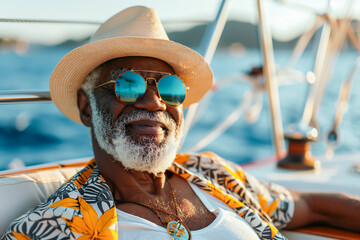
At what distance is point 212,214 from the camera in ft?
5.54

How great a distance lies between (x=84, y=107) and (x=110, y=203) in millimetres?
553

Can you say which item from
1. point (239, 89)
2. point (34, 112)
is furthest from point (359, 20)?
point (239, 89)

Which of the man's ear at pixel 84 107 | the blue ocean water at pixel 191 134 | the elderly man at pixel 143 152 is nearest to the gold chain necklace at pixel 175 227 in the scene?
the elderly man at pixel 143 152

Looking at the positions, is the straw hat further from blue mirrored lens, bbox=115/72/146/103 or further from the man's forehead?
blue mirrored lens, bbox=115/72/146/103

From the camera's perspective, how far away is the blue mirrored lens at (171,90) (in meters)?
1.70

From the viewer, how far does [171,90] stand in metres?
1.71

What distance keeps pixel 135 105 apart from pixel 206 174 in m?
0.53

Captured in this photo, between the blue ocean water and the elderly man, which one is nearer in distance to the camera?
the elderly man

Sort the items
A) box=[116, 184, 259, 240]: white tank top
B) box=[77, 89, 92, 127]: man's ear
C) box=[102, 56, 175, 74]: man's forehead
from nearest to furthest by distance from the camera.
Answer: box=[116, 184, 259, 240]: white tank top
box=[102, 56, 175, 74]: man's forehead
box=[77, 89, 92, 127]: man's ear

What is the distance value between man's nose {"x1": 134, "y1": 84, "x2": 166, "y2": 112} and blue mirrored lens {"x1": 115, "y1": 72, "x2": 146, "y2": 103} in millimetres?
29

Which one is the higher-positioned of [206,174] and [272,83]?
[272,83]

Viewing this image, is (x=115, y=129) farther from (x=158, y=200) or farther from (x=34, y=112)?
(x=34, y=112)

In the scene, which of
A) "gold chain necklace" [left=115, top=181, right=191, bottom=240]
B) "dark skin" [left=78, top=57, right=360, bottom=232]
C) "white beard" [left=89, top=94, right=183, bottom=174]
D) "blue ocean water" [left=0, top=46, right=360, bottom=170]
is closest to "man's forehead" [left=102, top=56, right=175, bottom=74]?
"dark skin" [left=78, top=57, right=360, bottom=232]

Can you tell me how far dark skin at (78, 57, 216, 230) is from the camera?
5.38 feet
